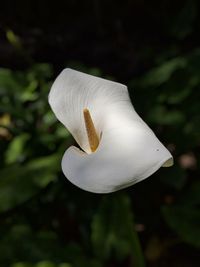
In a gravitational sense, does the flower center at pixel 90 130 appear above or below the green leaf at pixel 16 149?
above

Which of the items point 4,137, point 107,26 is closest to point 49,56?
point 107,26

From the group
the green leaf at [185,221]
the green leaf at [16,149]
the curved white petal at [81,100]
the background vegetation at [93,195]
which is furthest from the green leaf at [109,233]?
the curved white petal at [81,100]

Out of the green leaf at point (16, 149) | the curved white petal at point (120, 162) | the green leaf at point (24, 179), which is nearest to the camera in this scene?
Answer: the curved white petal at point (120, 162)

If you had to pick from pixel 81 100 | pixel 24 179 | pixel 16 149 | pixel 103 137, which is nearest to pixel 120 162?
pixel 103 137

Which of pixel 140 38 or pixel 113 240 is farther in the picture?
pixel 140 38

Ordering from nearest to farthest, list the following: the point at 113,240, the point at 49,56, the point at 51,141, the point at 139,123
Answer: the point at 139,123
the point at 113,240
the point at 51,141
the point at 49,56

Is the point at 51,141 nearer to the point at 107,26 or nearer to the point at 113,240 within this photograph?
the point at 113,240

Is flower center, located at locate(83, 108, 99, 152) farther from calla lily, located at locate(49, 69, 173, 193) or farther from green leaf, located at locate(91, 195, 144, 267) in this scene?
green leaf, located at locate(91, 195, 144, 267)

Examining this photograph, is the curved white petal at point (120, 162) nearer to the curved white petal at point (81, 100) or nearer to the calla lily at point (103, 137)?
the calla lily at point (103, 137)
